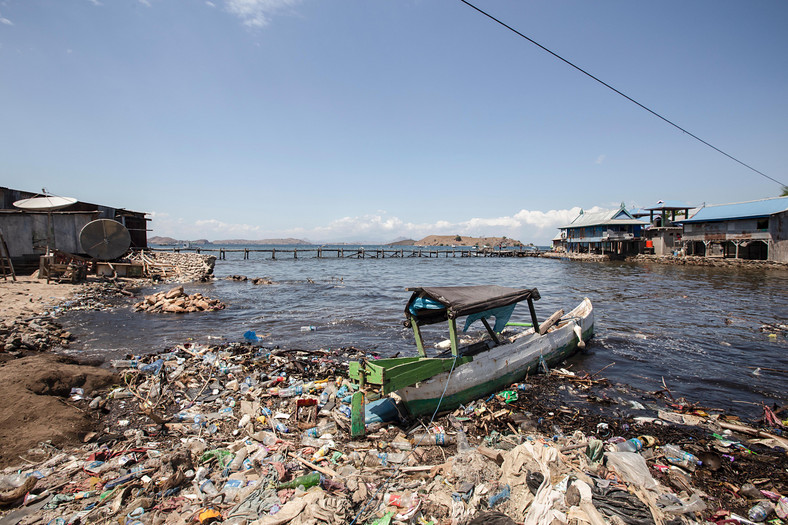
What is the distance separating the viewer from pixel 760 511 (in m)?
4.19

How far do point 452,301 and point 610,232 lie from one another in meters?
54.5

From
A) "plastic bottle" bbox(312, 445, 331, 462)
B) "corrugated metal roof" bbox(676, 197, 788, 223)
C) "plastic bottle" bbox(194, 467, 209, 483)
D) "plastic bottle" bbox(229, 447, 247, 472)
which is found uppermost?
"corrugated metal roof" bbox(676, 197, 788, 223)

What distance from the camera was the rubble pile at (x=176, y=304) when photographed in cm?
1539

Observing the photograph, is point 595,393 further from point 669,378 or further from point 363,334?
point 363,334

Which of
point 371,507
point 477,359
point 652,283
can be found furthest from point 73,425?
point 652,283

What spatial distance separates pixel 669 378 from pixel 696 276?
96.9ft

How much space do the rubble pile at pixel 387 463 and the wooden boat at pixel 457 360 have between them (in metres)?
0.40

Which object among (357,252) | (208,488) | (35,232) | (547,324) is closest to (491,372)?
(547,324)

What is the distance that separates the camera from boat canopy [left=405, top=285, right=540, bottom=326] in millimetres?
6512

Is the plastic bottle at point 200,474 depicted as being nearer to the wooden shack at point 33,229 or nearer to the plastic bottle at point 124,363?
the plastic bottle at point 124,363

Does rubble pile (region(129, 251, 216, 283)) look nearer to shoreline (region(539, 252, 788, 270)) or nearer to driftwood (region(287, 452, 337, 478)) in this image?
driftwood (region(287, 452, 337, 478))

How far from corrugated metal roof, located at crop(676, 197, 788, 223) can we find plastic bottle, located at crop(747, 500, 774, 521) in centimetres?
4155

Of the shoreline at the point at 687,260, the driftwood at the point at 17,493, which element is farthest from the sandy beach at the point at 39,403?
the shoreline at the point at 687,260

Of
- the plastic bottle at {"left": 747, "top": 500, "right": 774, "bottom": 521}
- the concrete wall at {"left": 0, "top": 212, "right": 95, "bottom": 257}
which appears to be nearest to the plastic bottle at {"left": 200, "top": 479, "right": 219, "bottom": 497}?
the plastic bottle at {"left": 747, "top": 500, "right": 774, "bottom": 521}
